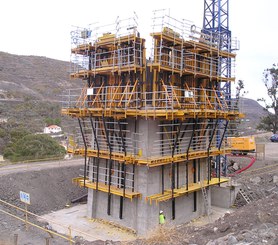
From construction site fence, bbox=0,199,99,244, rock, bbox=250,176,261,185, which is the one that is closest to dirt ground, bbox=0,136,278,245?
rock, bbox=250,176,261,185

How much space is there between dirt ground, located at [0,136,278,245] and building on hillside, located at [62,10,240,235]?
2.31m

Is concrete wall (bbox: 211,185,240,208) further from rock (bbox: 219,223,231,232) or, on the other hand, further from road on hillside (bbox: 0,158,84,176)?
road on hillside (bbox: 0,158,84,176)

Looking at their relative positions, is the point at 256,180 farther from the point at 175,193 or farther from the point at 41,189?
the point at 41,189

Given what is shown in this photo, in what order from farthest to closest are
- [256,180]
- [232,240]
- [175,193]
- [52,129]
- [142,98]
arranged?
[52,129] → [256,180] → [175,193] → [142,98] → [232,240]

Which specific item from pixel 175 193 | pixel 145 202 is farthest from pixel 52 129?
pixel 175 193

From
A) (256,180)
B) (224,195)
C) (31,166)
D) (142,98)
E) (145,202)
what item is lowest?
(224,195)

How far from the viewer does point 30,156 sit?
37.7 metres

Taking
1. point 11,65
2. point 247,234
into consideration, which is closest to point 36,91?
point 11,65

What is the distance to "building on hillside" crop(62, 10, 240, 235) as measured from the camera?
20.0 m

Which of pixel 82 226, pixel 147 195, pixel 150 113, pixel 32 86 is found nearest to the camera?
pixel 150 113

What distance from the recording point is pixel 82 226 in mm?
21750

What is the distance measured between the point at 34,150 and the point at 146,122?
74.9 ft

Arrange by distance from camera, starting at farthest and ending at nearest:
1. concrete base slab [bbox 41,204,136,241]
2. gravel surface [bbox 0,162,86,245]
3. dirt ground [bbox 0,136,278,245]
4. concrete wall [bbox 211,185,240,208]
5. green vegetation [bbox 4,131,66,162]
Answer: green vegetation [bbox 4,131,66,162], concrete wall [bbox 211,185,240,208], gravel surface [bbox 0,162,86,245], concrete base slab [bbox 41,204,136,241], dirt ground [bbox 0,136,278,245]

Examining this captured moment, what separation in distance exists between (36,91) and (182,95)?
248ft
